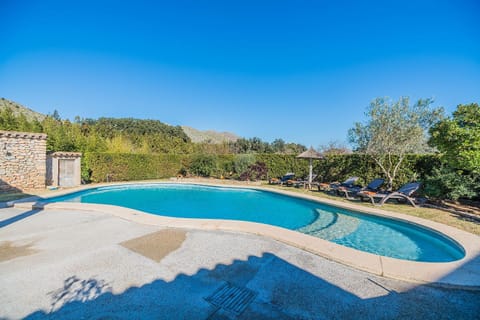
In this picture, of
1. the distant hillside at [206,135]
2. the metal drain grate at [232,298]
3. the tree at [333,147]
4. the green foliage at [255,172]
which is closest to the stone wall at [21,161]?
the green foliage at [255,172]

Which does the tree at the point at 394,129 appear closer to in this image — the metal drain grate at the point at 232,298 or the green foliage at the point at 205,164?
the metal drain grate at the point at 232,298

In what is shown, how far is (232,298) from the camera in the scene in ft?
8.48

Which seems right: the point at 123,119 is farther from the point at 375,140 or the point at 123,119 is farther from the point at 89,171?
the point at 375,140

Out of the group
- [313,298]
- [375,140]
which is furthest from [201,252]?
[375,140]

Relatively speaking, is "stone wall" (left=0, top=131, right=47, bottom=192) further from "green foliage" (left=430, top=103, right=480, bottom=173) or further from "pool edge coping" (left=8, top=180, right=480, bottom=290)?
"green foliage" (left=430, top=103, right=480, bottom=173)

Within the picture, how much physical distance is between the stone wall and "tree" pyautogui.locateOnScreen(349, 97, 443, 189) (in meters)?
17.6

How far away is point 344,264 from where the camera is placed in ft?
11.4

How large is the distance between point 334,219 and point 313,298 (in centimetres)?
539

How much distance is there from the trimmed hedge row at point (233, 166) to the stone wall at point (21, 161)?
2725mm

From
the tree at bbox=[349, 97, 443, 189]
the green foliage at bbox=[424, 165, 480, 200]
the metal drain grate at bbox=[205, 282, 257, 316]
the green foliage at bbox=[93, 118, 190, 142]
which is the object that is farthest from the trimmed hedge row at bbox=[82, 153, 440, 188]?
the green foliage at bbox=[93, 118, 190, 142]

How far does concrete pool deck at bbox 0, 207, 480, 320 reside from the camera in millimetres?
2363

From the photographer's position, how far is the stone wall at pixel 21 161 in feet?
32.8

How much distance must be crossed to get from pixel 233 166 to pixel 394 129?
11.0m

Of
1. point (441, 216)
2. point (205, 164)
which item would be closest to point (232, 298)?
point (441, 216)
